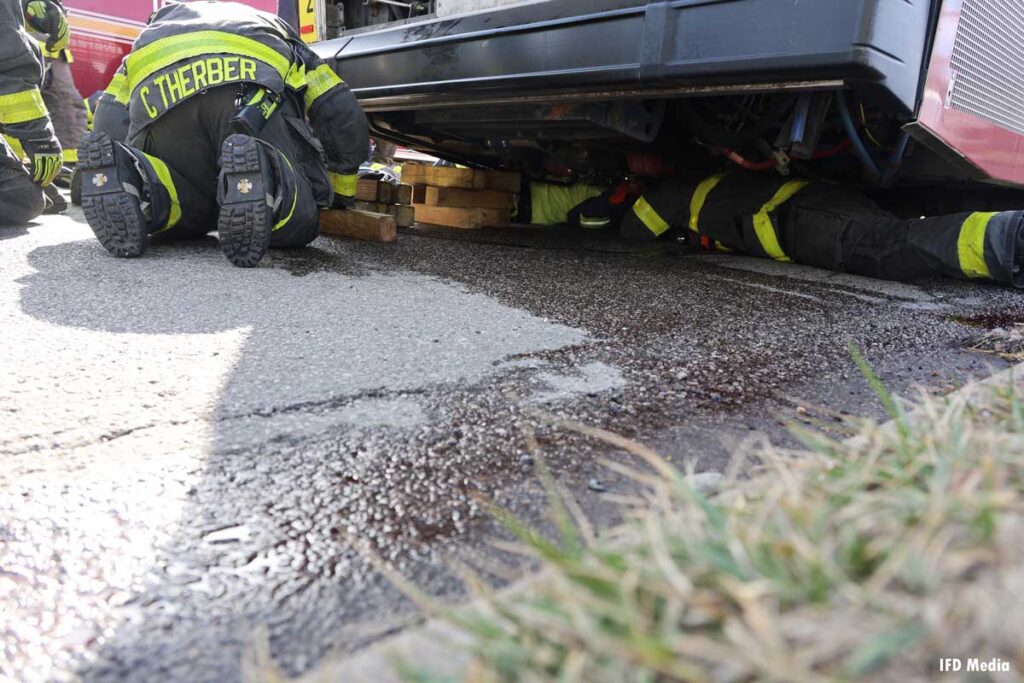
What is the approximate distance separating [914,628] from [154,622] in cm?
70

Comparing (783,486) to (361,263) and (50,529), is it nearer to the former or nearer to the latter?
(50,529)

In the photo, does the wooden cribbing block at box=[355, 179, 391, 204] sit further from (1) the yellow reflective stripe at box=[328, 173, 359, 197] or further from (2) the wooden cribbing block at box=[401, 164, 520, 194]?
(1) the yellow reflective stripe at box=[328, 173, 359, 197]

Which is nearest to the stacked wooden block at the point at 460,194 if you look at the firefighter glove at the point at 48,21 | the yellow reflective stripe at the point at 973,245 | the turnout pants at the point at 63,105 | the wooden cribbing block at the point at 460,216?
the wooden cribbing block at the point at 460,216

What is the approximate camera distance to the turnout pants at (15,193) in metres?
3.07

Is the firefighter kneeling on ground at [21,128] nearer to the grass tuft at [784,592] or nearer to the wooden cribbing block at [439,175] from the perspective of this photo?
the wooden cribbing block at [439,175]

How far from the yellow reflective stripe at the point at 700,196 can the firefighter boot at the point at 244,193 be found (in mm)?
2114

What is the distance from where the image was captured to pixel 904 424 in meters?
0.81

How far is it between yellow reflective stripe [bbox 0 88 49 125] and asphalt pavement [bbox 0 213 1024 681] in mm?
1161

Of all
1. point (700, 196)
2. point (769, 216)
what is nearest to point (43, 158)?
point (700, 196)

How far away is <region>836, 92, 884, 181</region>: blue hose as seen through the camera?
2.35m

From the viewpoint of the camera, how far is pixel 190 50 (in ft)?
8.16

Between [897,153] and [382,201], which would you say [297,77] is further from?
[897,153]

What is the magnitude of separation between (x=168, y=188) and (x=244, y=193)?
0.52m

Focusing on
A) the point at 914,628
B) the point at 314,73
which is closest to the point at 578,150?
the point at 314,73
